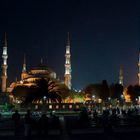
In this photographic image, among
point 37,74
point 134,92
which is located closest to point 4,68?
point 37,74

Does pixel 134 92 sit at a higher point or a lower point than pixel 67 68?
lower

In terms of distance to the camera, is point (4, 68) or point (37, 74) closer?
point (4, 68)

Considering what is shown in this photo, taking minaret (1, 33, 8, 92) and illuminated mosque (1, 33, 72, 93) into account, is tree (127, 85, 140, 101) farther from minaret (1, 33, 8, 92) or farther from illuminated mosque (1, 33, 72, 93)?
minaret (1, 33, 8, 92)

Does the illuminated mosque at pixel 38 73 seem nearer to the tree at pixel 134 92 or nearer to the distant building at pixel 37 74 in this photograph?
the distant building at pixel 37 74

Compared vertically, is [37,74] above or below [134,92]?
above

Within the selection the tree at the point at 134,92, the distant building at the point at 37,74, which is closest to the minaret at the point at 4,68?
the distant building at the point at 37,74

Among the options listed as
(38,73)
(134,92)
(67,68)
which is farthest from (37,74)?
(134,92)

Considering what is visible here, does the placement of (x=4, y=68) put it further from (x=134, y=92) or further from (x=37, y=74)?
(x=134, y=92)

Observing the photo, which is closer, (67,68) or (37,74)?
(67,68)

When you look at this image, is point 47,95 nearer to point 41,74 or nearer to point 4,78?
point 4,78


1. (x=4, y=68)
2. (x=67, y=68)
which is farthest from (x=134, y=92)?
(x=4, y=68)

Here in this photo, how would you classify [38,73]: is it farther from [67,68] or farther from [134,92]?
[134,92]

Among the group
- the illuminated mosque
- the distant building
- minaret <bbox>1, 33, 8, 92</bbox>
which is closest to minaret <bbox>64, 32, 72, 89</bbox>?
the illuminated mosque

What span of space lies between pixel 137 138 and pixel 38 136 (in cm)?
463
